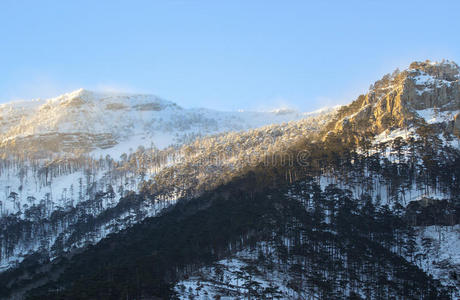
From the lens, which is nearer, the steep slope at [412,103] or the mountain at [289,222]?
the mountain at [289,222]

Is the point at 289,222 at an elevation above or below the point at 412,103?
below

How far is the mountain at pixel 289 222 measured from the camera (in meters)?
63.9

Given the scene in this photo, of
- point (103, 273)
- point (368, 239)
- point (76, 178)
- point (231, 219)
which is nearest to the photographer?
point (103, 273)

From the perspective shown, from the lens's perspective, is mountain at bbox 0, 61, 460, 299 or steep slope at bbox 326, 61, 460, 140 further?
steep slope at bbox 326, 61, 460, 140

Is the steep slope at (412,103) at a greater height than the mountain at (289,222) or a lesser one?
greater

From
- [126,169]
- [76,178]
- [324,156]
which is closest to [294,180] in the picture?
[324,156]

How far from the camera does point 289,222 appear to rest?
79.6 meters

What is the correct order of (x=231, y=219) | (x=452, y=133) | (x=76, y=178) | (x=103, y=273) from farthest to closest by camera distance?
(x=76, y=178) → (x=452, y=133) → (x=231, y=219) → (x=103, y=273)

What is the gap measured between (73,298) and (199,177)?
83.5 meters

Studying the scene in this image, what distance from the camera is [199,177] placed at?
136250mm

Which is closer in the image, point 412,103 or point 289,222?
point 289,222

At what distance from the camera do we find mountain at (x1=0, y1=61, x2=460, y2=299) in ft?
210

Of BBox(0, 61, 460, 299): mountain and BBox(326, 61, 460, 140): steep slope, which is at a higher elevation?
BBox(326, 61, 460, 140): steep slope

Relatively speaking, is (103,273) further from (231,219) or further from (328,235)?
(328,235)
